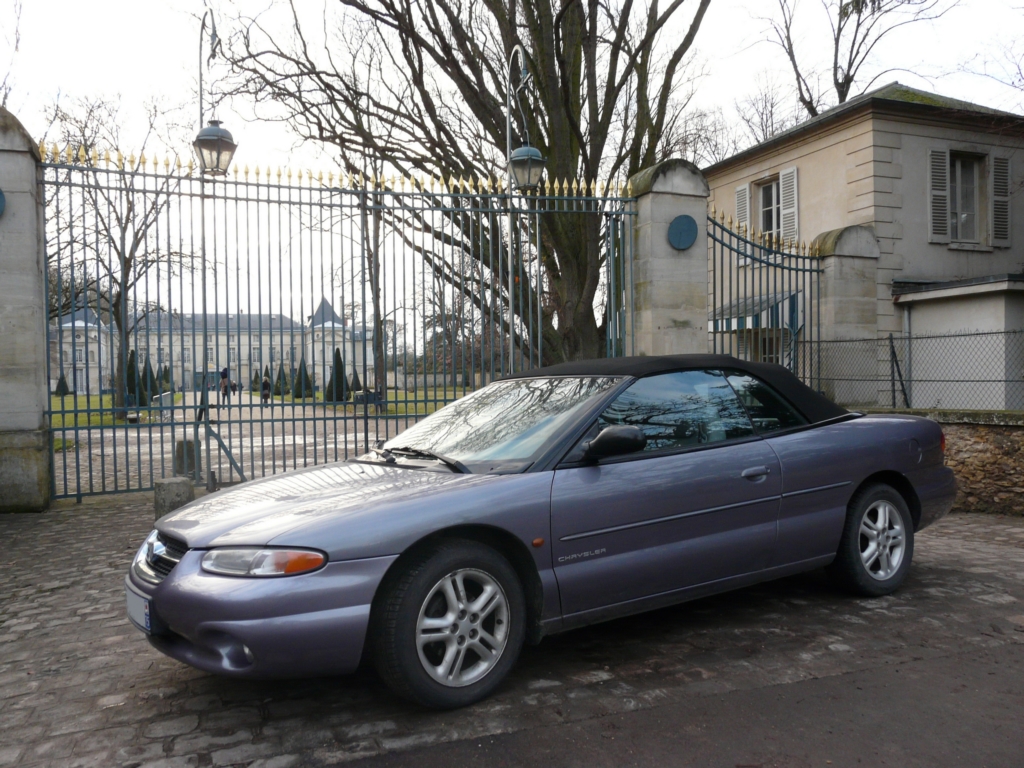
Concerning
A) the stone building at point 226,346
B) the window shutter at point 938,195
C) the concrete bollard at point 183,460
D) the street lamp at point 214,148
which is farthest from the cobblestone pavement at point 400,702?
the window shutter at point 938,195

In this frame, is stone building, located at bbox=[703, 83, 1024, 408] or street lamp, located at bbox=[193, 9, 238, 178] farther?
stone building, located at bbox=[703, 83, 1024, 408]

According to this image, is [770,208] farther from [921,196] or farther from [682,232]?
[682,232]

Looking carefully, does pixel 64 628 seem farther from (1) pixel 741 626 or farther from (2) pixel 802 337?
(2) pixel 802 337

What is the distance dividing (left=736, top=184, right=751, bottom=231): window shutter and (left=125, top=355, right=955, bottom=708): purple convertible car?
1475 cm

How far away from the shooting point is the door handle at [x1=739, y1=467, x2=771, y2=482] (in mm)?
4316

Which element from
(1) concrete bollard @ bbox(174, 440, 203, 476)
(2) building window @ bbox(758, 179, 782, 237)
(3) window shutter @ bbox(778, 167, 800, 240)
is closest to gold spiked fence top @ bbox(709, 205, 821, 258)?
(3) window shutter @ bbox(778, 167, 800, 240)

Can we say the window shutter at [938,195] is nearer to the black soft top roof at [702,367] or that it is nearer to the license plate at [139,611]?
the black soft top roof at [702,367]

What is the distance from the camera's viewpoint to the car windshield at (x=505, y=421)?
13.2ft

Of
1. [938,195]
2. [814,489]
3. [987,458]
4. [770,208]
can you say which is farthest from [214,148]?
[938,195]

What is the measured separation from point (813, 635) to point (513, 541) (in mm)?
1883

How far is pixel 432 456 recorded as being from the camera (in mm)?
4199

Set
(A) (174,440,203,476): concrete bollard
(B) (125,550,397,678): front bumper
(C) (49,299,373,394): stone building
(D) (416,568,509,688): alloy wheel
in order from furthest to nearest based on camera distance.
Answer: (A) (174,440,203,476): concrete bollard → (C) (49,299,373,394): stone building → (D) (416,568,509,688): alloy wheel → (B) (125,550,397,678): front bumper

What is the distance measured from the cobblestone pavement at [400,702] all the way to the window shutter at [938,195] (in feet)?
40.3

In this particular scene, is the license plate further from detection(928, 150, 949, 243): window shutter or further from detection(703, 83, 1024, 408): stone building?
detection(928, 150, 949, 243): window shutter
